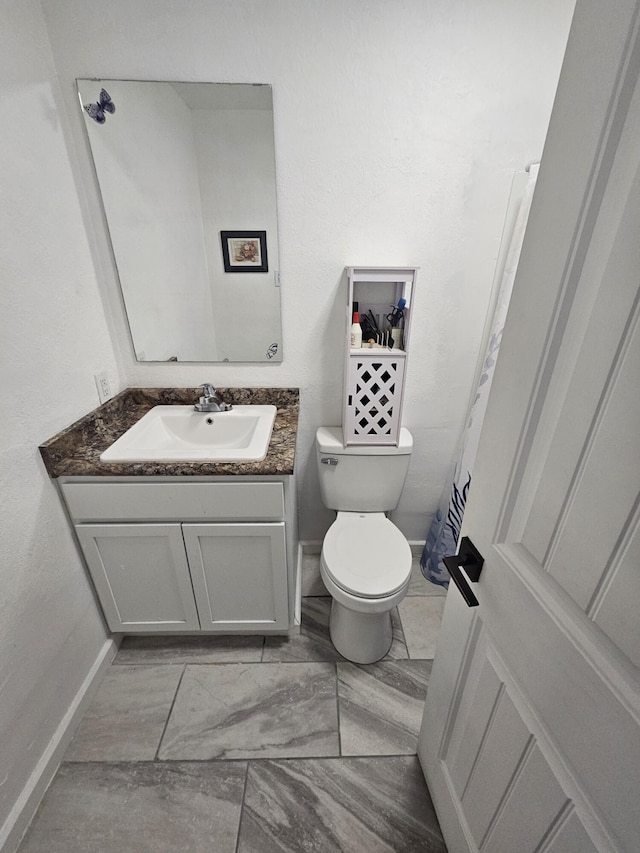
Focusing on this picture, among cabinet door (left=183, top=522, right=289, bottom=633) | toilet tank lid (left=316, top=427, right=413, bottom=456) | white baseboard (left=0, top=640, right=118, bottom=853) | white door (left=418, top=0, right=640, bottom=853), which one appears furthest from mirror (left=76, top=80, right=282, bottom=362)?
white baseboard (left=0, top=640, right=118, bottom=853)

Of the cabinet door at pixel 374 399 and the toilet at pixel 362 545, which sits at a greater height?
the cabinet door at pixel 374 399

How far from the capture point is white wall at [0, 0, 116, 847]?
946 millimetres

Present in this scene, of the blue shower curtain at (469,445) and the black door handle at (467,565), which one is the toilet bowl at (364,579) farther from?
the black door handle at (467,565)

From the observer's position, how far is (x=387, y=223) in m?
1.31

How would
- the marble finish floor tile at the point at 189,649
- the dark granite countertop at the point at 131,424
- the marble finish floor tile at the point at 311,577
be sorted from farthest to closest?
the marble finish floor tile at the point at 311,577, the marble finish floor tile at the point at 189,649, the dark granite countertop at the point at 131,424

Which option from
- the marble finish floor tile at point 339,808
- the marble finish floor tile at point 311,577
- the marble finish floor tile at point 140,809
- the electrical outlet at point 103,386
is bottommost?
the marble finish floor tile at point 311,577

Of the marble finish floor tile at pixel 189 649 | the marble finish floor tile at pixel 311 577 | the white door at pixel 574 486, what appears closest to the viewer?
the white door at pixel 574 486

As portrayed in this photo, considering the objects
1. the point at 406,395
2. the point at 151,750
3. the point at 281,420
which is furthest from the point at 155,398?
the point at 151,750

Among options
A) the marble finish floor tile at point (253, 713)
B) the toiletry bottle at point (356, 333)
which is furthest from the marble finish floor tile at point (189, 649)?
the toiletry bottle at point (356, 333)

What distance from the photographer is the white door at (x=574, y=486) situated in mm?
392

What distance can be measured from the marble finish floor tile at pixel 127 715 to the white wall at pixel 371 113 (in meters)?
1.17

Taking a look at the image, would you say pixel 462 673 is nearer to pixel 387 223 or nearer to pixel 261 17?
pixel 387 223

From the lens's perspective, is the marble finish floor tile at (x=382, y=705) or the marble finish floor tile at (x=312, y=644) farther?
the marble finish floor tile at (x=312, y=644)

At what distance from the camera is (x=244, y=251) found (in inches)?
52.8
